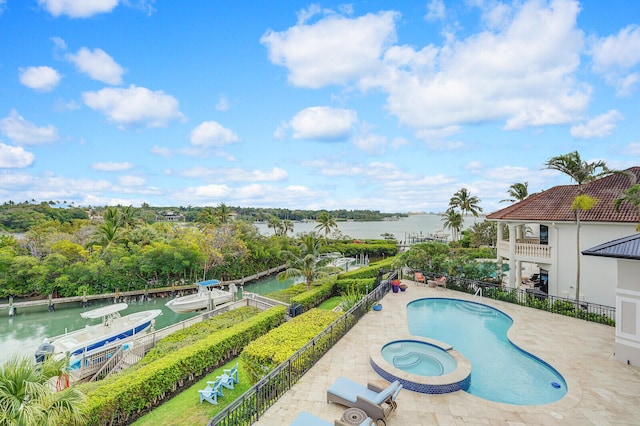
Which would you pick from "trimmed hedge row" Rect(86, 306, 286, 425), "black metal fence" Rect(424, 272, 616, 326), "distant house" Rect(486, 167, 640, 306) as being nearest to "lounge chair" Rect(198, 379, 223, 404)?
"trimmed hedge row" Rect(86, 306, 286, 425)

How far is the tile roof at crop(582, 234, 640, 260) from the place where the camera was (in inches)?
342

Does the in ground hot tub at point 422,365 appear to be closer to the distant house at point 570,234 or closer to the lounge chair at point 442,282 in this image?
the lounge chair at point 442,282

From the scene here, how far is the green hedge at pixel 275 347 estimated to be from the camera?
874 centimetres

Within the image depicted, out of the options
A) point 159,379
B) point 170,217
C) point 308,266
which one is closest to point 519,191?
point 308,266

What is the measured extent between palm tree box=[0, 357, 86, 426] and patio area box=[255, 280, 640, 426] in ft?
11.6

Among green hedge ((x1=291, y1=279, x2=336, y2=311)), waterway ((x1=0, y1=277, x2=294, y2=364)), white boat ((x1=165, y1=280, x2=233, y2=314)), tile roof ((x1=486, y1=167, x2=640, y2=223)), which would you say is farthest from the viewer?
white boat ((x1=165, y1=280, x2=233, y2=314))

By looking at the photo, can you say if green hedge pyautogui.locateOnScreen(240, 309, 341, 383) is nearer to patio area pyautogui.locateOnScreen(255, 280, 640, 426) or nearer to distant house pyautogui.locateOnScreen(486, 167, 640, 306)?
patio area pyautogui.locateOnScreen(255, 280, 640, 426)

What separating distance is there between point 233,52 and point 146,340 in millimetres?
15320

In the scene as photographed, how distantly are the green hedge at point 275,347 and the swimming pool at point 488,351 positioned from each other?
190 inches

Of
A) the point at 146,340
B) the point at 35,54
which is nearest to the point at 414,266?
the point at 146,340

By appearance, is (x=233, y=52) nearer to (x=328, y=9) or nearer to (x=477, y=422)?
(x=328, y=9)

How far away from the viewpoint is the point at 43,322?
66.1ft

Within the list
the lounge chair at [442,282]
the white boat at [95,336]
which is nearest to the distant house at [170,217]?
the white boat at [95,336]

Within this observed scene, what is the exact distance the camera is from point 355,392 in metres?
7.02
